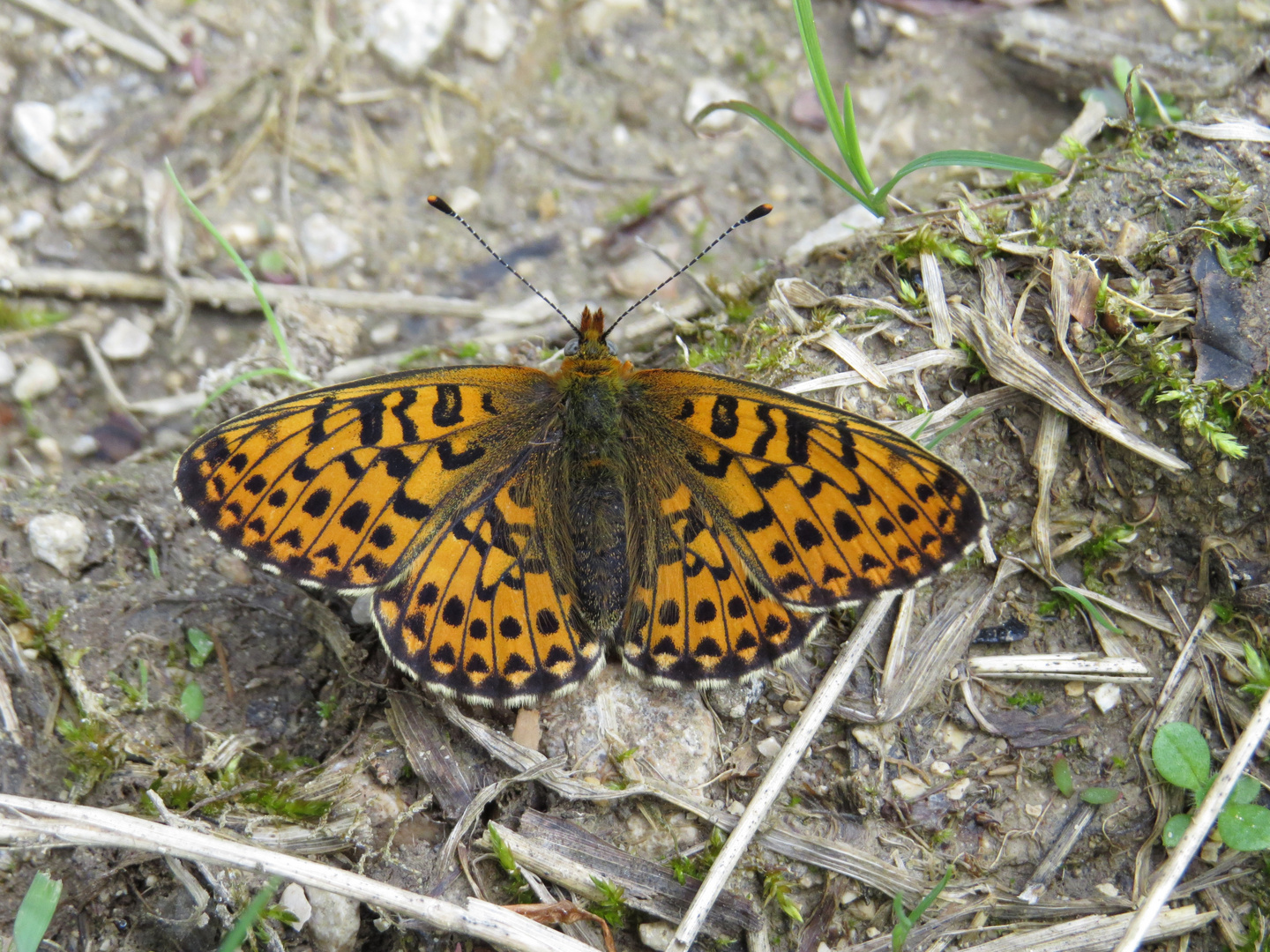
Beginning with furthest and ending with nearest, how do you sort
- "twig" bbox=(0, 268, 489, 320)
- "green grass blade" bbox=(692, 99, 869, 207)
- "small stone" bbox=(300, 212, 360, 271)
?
"small stone" bbox=(300, 212, 360, 271), "twig" bbox=(0, 268, 489, 320), "green grass blade" bbox=(692, 99, 869, 207)

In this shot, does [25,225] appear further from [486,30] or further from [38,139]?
[486,30]

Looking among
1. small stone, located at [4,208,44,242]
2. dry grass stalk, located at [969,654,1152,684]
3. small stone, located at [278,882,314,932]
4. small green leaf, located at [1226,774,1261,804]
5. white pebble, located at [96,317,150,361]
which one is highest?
small stone, located at [4,208,44,242]

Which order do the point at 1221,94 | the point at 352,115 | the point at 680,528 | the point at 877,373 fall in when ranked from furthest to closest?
the point at 352,115, the point at 1221,94, the point at 877,373, the point at 680,528

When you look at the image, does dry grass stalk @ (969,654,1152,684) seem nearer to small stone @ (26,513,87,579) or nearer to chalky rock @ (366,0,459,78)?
small stone @ (26,513,87,579)

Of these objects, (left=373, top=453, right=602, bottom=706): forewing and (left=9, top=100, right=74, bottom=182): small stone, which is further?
(left=9, top=100, right=74, bottom=182): small stone

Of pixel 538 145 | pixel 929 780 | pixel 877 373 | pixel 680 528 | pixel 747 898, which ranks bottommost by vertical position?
pixel 747 898

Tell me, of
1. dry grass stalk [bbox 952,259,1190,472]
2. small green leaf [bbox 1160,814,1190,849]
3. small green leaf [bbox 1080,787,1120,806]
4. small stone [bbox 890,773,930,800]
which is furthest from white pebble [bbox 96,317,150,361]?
small green leaf [bbox 1160,814,1190,849]

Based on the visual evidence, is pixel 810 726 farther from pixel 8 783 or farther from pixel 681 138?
pixel 681 138

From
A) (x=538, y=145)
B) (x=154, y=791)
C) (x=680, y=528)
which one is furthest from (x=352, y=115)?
(x=154, y=791)
